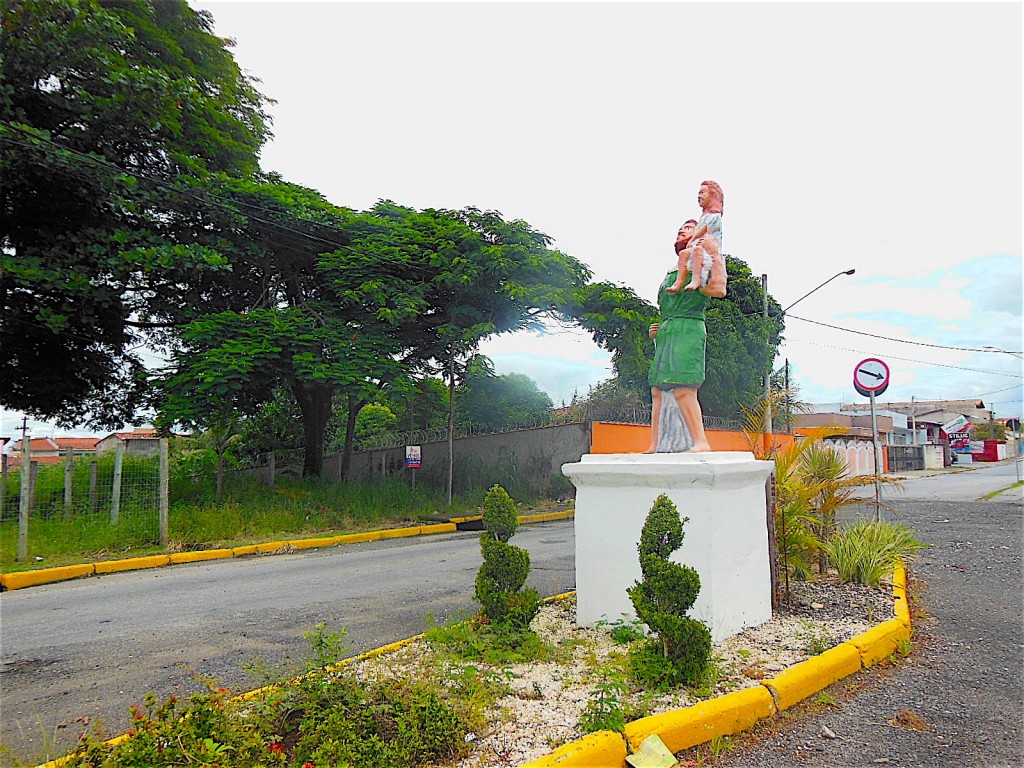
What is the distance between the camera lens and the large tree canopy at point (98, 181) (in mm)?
11586

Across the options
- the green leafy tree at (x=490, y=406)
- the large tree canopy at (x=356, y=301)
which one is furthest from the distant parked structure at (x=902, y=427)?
the large tree canopy at (x=356, y=301)

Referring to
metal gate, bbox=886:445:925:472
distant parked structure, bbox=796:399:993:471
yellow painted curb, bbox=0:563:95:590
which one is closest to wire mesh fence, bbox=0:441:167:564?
yellow painted curb, bbox=0:563:95:590

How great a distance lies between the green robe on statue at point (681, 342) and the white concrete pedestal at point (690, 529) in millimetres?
689

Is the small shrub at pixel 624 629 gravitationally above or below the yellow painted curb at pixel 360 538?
above

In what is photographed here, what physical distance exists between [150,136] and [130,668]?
1137 cm

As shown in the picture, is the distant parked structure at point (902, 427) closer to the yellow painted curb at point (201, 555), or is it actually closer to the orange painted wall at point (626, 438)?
the orange painted wall at point (626, 438)

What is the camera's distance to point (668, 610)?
13.1 ft

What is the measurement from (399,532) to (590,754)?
10.7 m

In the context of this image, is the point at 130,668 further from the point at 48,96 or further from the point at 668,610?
the point at 48,96

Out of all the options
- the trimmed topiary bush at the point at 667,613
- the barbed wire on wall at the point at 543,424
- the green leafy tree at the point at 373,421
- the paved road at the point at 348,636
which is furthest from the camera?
the green leafy tree at the point at 373,421

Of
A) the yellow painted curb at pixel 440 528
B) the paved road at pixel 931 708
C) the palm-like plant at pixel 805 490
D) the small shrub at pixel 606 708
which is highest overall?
the palm-like plant at pixel 805 490

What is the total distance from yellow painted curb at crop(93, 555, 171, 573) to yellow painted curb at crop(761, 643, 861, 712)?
29.0 ft

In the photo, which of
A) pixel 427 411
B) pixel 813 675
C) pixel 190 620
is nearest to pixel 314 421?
pixel 427 411

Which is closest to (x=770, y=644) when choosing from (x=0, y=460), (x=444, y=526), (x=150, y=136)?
(x=444, y=526)
